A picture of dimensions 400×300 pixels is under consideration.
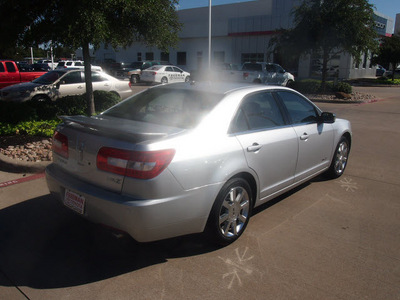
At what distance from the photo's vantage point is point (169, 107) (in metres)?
4.02

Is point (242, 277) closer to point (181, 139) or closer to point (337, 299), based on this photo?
point (337, 299)

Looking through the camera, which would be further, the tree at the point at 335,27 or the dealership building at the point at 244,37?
the dealership building at the point at 244,37

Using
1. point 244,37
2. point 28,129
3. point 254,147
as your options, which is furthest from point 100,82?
point 244,37

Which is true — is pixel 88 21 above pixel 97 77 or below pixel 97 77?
above

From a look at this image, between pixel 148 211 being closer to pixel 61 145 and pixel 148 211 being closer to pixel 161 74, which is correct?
pixel 61 145

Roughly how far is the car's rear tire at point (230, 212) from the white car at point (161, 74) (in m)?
23.9

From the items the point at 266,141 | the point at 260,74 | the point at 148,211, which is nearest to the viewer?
the point at 148,211

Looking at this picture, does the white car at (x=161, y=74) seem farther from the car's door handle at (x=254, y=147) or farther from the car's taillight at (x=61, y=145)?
the car's door handle at (x=254, y=147)

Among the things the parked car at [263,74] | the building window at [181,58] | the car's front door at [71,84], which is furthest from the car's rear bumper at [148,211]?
the building window at [181,58]

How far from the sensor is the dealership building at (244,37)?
37.3 meters

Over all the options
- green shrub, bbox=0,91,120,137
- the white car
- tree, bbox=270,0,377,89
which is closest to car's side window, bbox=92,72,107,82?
green shrub, bbox=0,91,120,137

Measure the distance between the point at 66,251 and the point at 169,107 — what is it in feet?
5.98

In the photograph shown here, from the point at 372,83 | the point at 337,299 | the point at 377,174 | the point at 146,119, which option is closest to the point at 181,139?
the point at 146,119

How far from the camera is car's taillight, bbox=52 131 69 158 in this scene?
3496mm
